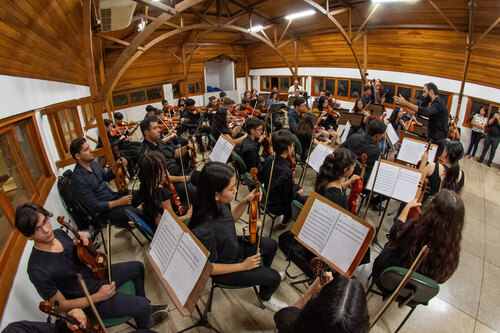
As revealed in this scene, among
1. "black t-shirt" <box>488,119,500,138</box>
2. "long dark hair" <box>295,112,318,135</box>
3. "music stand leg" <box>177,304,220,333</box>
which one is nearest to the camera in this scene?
"music stand leg" <box>177,304,220,333</box>

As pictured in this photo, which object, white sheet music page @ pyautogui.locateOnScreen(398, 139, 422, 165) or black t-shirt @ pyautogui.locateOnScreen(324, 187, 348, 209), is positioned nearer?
black t-shirt @ pyautogui.locateOnScreen(324, 187, 348, 209)

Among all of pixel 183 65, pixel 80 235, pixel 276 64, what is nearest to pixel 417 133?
pixel 80 235

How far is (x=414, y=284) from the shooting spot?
1667mm

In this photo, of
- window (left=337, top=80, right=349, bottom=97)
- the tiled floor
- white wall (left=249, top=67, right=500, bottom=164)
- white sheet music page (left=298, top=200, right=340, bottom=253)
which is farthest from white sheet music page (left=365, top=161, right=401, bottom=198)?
window (left=337, top=80, right=349, bottom=97)

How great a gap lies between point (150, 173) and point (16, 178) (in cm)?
142

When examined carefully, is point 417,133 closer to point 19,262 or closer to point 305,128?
point 305,128

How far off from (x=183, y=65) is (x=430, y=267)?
12.7 metres

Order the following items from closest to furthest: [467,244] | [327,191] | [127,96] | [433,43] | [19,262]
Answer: [19,262]
[327,191]
[467,244]
[433,43]
[127,96]

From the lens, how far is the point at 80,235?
1.97m

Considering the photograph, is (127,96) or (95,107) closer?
(95,107)

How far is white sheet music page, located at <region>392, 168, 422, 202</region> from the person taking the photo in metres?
2.70

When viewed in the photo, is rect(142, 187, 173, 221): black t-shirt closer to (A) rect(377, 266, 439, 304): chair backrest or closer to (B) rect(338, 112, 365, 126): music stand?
(A) rect(377, 266, 439, 304): chair backrest

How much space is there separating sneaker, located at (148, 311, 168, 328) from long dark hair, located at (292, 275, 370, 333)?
1.85 m

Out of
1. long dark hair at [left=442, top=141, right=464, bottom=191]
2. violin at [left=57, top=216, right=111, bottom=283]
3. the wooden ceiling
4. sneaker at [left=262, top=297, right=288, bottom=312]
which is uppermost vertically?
the wooden ceiling
